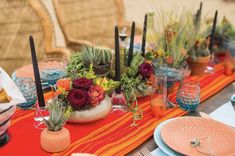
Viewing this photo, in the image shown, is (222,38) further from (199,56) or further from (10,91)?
(10,91)

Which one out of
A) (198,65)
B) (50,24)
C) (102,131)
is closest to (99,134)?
(102,131)

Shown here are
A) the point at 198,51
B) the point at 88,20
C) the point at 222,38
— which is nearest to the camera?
the point at 198,51

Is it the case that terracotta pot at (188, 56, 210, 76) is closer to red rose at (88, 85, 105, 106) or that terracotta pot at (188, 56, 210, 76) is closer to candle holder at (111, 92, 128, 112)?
candle holder at (111, 92, 128, 112)

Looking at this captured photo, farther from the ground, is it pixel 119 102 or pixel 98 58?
pixel 98 58

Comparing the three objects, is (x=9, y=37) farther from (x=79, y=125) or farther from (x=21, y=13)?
(x=79, y=125)

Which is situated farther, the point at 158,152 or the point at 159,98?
the point at 159,98

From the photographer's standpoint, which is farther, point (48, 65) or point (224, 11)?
point (224, 11)

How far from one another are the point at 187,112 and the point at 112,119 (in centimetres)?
28

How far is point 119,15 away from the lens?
2.58m

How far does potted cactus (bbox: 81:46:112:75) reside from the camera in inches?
48.5

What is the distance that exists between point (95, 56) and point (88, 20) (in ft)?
4.16

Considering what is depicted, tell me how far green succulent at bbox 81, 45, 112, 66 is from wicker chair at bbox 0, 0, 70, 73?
68 cm

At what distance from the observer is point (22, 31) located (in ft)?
6.48

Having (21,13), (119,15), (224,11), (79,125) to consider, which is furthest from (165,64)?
(224,11)
